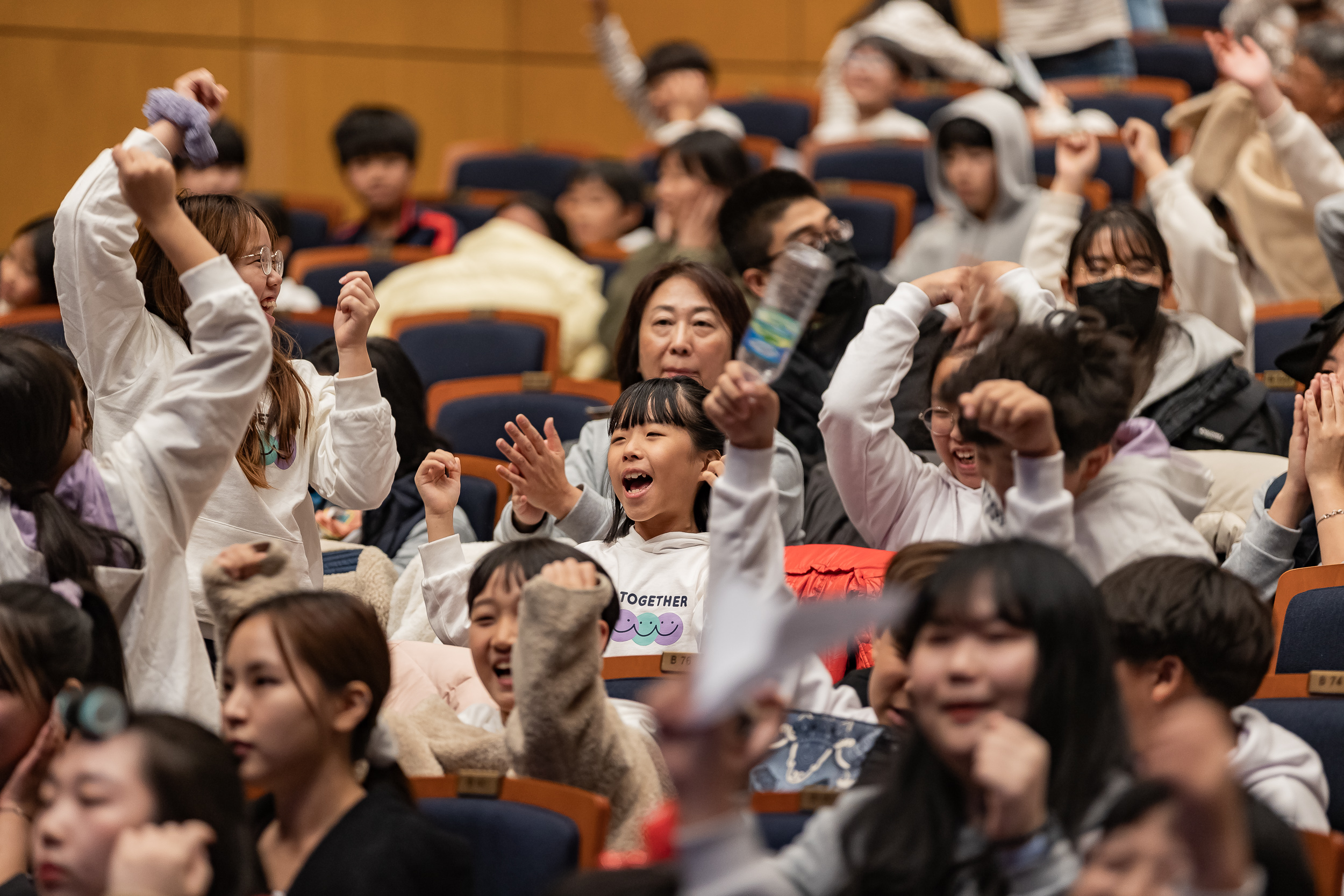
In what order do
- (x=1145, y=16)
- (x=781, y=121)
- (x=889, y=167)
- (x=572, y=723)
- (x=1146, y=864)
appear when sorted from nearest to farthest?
(x=1146, y=864), (x=572, y=723), (x=889, y=167), (x=781, y=121), (x=1145, y=16)

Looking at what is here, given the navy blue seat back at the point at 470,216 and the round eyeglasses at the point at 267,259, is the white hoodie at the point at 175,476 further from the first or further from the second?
the navy blue seat back at the point at 470,216

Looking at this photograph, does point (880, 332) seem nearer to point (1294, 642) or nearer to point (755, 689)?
point (1294, 642)

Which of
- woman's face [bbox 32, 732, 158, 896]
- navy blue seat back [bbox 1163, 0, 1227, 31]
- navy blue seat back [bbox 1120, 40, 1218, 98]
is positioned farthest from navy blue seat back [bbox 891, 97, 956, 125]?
woman's face [bbox 32, 732, 158, 896]

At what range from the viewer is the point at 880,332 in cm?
222

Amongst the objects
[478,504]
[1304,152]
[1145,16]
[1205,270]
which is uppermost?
[1145,16]

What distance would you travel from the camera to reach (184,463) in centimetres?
171

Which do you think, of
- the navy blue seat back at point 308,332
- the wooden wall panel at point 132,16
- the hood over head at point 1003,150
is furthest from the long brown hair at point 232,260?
the wooden wall panel at point 132,16

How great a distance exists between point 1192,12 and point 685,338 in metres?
5.21

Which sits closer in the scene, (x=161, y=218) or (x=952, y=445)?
(x=161, y=218)

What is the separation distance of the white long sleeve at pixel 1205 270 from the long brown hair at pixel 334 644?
2193 mm

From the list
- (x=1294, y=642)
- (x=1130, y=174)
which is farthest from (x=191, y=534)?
(x=1130, y=174)

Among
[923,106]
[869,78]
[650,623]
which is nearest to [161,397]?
[650,623]

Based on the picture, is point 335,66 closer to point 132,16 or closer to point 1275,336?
point 132,16

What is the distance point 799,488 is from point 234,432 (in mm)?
1140
